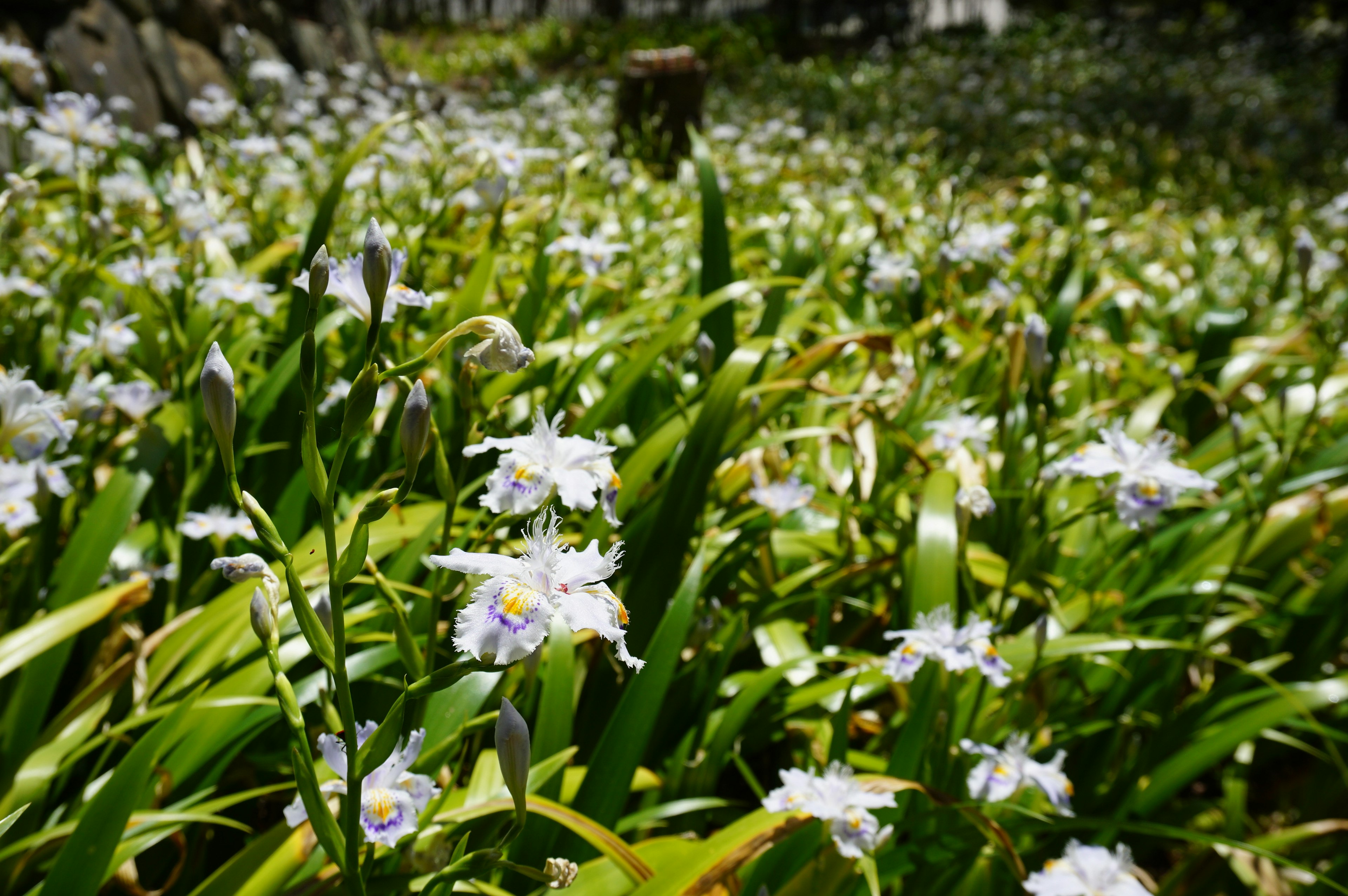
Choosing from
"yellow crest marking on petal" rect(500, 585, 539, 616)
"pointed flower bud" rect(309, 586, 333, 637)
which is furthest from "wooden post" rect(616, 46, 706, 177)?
"yellow crest marking on petal" rect(500, 585, 539, 616)

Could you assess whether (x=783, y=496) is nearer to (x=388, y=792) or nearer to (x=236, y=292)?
(x=388, y=792)

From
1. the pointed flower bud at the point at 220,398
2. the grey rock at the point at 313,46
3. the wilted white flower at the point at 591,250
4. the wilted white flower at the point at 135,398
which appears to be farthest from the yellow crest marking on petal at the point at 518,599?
the grey rock at the point at 313,46

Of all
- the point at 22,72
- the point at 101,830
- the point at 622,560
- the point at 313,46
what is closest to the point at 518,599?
the point at 101,830

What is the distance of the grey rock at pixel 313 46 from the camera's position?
874 centimetres

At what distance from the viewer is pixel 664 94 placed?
272 inches

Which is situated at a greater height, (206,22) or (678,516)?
(206,22)

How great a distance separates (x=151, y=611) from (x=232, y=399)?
1.30 metres

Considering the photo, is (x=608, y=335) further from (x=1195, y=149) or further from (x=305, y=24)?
(x=1195, y=149)

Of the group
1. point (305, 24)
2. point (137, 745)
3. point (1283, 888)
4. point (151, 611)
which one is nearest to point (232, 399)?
point (137, 745)

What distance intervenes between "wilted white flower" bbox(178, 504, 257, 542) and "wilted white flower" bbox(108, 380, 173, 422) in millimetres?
270

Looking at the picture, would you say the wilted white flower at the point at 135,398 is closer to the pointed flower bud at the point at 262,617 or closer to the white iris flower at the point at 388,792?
the white iris flower at the point at 388,792

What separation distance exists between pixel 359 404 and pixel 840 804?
0.89m

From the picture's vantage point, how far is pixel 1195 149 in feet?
30.3

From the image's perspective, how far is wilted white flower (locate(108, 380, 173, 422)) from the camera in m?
1.99
